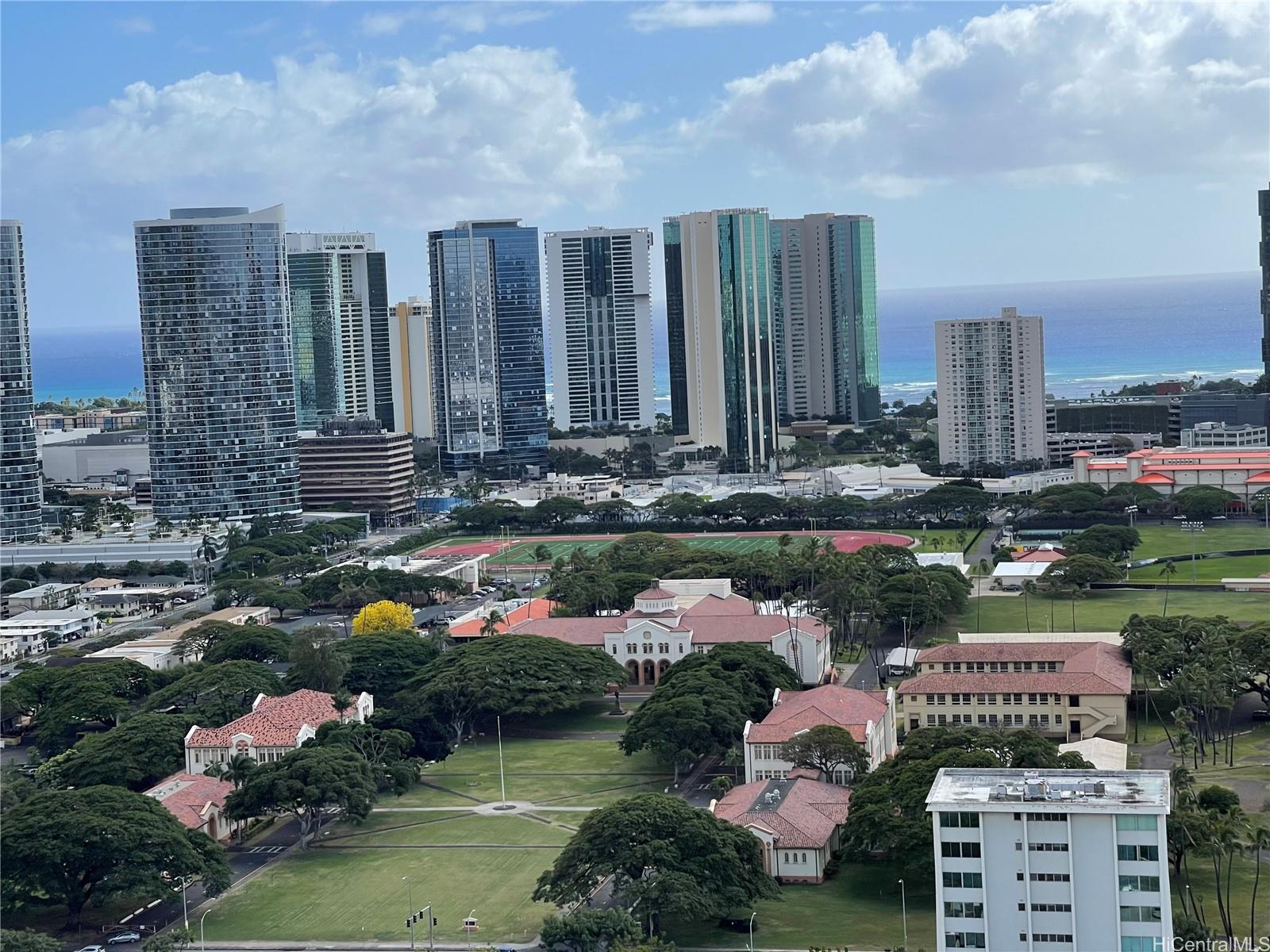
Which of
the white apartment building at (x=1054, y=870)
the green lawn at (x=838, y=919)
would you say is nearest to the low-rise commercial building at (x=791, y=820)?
the green lawn at (x=838, y=919)

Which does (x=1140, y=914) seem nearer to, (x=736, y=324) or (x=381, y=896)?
(x=381, y=896)

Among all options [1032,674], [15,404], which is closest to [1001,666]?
[1032,674]

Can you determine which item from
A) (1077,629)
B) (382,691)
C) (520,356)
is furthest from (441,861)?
(520,356)

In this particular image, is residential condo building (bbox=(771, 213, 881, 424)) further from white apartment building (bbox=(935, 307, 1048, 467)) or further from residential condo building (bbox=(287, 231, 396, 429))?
white apartment building (bbox=(935, 307, 1048, 467))

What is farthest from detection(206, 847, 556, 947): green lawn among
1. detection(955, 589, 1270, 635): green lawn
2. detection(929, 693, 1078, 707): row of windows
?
detection(955, 589, 1270, 635): green lawn

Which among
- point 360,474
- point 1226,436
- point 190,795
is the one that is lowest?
point 190,795
